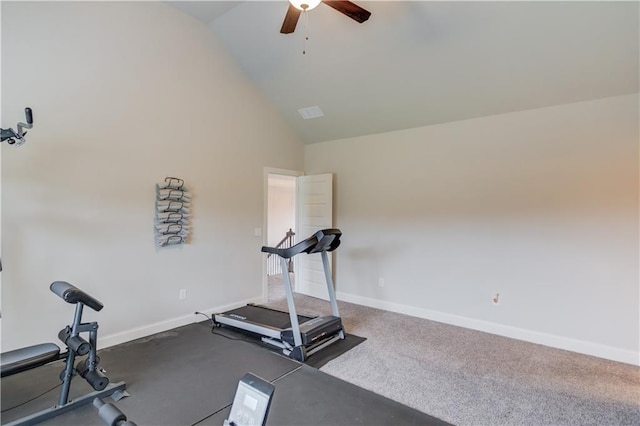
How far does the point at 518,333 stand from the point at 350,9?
3.85 meters

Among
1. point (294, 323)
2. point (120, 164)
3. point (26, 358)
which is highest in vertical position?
point (120, 164)

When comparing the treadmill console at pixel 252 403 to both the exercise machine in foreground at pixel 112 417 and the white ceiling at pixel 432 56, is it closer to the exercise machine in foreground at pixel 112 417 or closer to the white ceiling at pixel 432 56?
the exercise machine in foreground at pixel 112 417

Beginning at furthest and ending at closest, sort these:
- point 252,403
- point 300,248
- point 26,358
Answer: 1. point 300,248
2. point 26,358
3. point 252,403

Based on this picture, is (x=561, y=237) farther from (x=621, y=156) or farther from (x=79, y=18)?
(x=79, y=18)

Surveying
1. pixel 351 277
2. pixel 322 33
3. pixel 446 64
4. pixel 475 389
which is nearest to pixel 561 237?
pixel 475 389

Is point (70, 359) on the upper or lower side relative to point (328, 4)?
lower

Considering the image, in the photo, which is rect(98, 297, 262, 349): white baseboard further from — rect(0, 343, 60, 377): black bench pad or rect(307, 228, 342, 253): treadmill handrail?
rect(307, 228, 342, 253): treadmill handrail

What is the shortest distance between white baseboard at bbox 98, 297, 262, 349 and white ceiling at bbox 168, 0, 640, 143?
3.26 meters

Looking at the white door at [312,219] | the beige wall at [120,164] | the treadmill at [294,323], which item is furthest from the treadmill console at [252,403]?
the white door at [312,219]

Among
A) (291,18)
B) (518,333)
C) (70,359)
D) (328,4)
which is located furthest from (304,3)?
(518,333)

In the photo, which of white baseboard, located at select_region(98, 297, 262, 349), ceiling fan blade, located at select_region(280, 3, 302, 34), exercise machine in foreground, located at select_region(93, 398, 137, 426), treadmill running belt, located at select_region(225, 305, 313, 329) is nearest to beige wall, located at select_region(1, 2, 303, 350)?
white baseboard, located at select_region(98, 297, 262, 349)

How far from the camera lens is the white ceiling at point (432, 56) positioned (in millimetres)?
2902

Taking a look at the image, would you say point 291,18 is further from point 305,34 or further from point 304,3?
point 305,34

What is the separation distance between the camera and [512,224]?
390 centimetres
